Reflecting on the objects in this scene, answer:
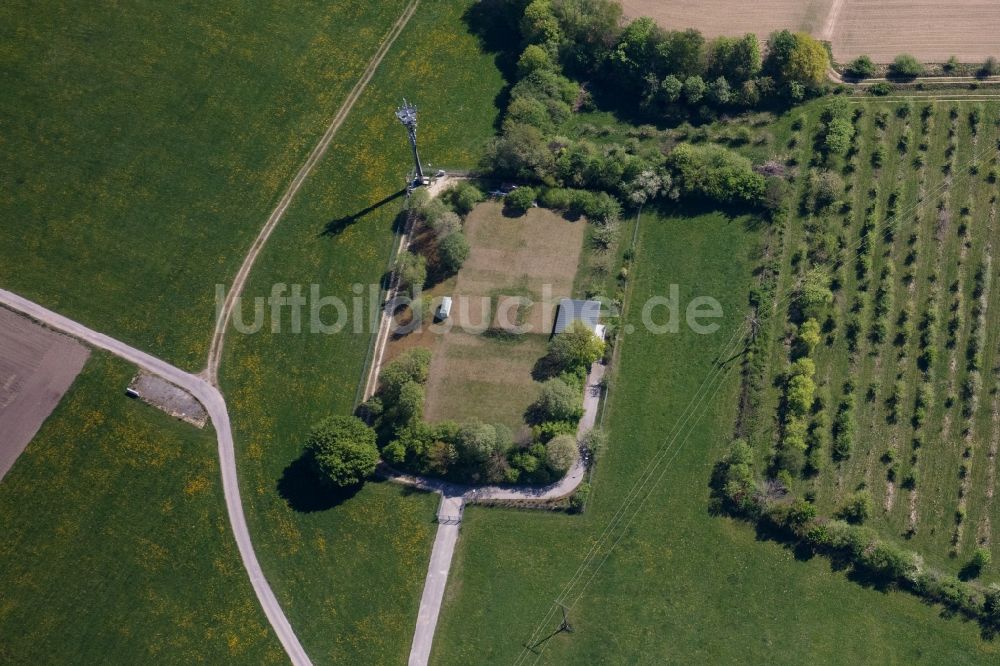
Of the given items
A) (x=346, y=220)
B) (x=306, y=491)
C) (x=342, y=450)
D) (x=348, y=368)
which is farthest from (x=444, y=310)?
(x=306, y=491)

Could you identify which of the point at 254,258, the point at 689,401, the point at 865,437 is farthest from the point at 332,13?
the point at 865,437

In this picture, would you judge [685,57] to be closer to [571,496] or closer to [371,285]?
[371,285]

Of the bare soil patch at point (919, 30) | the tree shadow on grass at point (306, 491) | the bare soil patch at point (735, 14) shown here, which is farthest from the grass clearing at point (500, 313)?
the bare soil patch at point (919, 30)

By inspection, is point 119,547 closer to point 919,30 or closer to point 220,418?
point 220,418

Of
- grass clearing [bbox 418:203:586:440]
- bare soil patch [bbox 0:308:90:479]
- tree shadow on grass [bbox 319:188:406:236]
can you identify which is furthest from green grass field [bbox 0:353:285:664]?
grass clearing [bbox 418:203:586:440]

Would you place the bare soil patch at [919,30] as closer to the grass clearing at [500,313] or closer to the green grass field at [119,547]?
the grass clearing at [500,313]

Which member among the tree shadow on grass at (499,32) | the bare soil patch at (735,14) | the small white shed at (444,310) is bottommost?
the small white shed at (444,310)
